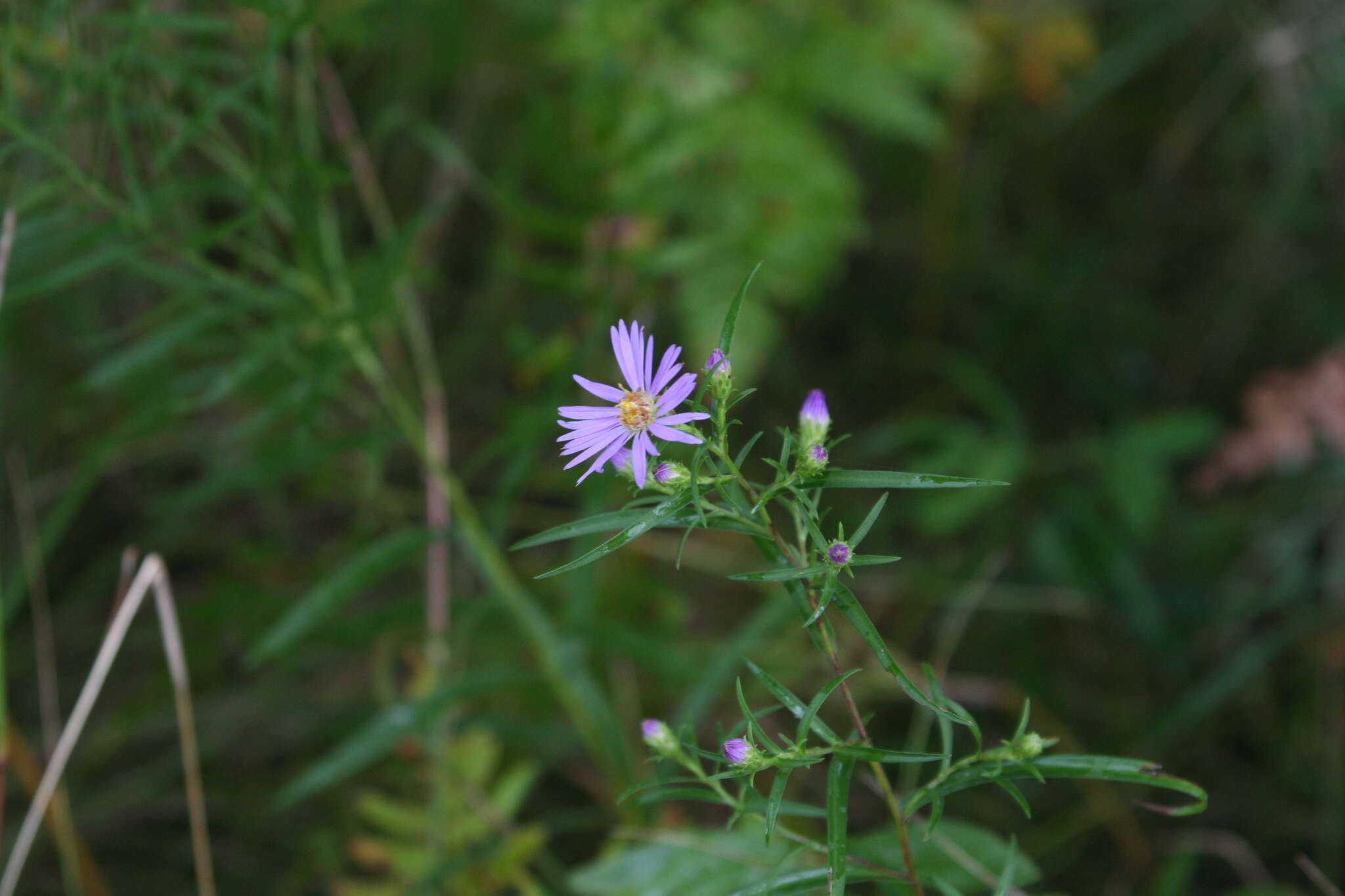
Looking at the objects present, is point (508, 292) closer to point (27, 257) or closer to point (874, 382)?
point (874, 382)

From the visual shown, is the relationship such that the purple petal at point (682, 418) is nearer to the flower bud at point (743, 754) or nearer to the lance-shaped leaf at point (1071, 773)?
the flower bud at point (743, 754)

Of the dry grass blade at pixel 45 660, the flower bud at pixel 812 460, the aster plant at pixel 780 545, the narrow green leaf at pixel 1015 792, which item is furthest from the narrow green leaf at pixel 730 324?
the dry grass blade at pixel 45 660

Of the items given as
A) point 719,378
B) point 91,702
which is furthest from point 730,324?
point 91,702

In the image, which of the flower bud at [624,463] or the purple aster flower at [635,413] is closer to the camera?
the purple aster flower at [635,413]

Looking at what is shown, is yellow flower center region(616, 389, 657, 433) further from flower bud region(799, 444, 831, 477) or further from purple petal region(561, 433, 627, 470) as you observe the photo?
flower bud region(799, 444, 831, 477)

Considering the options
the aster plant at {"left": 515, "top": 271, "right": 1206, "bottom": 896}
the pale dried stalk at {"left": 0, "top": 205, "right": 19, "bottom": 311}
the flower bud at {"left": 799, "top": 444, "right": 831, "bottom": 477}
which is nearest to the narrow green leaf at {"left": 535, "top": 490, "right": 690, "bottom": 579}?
the aster plant at {"left": 515, "top": 271, "right": 1206, "bottom": 896}

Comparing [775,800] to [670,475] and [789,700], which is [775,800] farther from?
[670,475]
